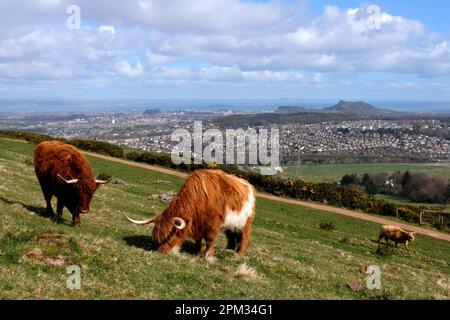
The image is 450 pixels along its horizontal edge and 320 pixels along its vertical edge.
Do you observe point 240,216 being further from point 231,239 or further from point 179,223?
point 179,223

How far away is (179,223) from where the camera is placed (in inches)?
492

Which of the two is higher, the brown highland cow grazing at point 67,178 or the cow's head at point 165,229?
the brown highland cow grazing at point 67,178

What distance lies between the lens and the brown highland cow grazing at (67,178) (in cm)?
1466

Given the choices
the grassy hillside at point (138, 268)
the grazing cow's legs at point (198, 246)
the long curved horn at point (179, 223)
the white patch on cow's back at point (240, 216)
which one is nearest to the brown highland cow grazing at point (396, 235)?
the grassy hillside at point (138, 268)

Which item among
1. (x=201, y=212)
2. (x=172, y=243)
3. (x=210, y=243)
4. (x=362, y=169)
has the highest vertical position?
(x=201, y=212)

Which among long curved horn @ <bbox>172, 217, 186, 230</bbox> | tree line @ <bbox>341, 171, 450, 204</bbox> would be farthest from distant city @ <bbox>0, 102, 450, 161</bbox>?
long curved horn @ <bbox>172, 217, 186, 230</bbox>

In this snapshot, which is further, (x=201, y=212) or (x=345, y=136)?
(x=345, y=136)

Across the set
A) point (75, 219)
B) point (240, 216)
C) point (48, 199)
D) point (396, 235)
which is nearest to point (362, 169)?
point (396, 235)

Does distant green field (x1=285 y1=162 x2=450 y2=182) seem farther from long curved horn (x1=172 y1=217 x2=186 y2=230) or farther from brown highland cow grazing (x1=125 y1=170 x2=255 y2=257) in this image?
long curved horn (x1=172 y1=217 x2=186 y2=230)

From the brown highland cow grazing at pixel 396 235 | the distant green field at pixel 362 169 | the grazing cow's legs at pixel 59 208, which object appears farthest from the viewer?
the distant green field at pixel 362 169

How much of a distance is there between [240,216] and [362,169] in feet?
398

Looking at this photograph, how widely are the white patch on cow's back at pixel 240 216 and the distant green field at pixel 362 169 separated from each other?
318 feet

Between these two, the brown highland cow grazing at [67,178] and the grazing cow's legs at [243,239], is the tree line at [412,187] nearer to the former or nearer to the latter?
the grazing cow's legs at [243,239]

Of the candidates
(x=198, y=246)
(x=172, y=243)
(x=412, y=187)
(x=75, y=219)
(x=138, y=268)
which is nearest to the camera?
(x=138, y=268)
